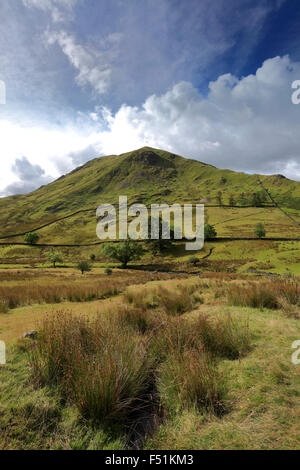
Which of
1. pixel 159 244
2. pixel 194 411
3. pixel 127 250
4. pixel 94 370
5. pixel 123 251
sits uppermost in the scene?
pixel 159 244

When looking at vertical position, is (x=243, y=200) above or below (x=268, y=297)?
above

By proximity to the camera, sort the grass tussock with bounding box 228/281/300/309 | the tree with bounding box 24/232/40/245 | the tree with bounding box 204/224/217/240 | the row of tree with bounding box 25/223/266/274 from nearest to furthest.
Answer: the grass tussock with bounding box 228/281/300/309, the row of tree with bounding box 25/223/266/274, the tree with bounding box 204/224/217/240, the tree with bounding box 24/232/40/245

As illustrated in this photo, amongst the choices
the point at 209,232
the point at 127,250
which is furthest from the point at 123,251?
the point at 209,232

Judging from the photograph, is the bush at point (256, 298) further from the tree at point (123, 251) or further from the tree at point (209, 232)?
the tree at point (209, 232)

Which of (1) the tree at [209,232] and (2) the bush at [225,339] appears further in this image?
(1) the tree at [209,232]

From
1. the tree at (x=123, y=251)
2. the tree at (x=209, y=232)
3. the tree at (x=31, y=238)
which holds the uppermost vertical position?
the tree at (x=209, y=232)

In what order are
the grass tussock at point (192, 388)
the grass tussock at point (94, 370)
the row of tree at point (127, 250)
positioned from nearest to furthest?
the grass tussock at point (94, 370) → the grass tussock at point (192, 388) → the row of tree at point (127, 250)

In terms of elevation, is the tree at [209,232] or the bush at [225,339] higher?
the tree at [209,232]

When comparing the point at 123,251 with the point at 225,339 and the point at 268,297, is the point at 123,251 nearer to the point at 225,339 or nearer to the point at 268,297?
the point at 268,297

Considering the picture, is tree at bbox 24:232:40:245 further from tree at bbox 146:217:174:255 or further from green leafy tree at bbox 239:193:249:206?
green leafy tree at bbox 239:193:249:206

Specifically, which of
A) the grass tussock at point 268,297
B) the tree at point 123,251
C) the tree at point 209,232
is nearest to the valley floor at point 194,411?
the grass tussock at point 268,297

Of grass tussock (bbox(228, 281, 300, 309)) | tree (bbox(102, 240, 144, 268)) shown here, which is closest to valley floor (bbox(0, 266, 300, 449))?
grass tussock (bbox(228, 281, 300, 309))
